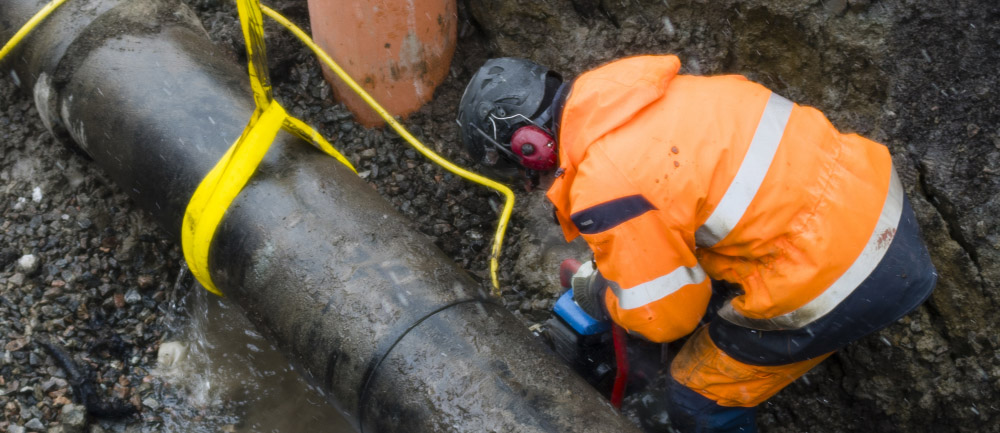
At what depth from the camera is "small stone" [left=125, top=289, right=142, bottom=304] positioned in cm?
322

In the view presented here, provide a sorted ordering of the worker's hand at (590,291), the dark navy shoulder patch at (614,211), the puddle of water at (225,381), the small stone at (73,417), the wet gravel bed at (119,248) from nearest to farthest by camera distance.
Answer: the dark navy shoulder patch at (614,211) < the worker's hand at (590,291) < the small stone at (73,417) < the wet gravel bed at (119,248) < the puddle of water at (225,381)

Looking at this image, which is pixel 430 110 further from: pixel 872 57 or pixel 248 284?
pixel 872 57

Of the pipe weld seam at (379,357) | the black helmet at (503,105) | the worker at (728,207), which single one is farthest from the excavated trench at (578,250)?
the black helmet at (503,105)

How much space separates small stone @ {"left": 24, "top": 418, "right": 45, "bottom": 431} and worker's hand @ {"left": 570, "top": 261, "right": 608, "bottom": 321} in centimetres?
201

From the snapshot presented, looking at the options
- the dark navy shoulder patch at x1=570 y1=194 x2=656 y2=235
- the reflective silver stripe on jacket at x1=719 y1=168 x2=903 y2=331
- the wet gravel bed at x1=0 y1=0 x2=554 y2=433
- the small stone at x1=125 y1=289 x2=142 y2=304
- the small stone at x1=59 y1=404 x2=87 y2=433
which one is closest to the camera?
the dark navy shoulder patch at x1=570 y1=194 x2=656 y2=235

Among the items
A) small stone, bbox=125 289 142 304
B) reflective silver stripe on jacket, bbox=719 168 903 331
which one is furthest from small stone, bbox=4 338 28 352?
reflective silver stripe on jacket, bbox=719 168 903 331

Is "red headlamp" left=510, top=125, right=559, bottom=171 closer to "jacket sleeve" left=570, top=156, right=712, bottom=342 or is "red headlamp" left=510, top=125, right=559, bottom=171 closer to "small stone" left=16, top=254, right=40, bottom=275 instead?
"jacket sleeve" left=570, top=156, right=712, bottom=342

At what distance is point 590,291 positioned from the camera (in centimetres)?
271

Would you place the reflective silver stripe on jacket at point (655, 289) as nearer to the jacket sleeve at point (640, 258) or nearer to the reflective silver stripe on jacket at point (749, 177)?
the jacket sleeve at point (640, 258)

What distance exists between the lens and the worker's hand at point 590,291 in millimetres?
2635

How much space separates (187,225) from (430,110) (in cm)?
151

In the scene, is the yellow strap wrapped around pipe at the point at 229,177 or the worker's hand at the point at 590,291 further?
the worker's hand at the point at 590,291

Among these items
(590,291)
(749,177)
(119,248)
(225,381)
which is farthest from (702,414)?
(119,248)

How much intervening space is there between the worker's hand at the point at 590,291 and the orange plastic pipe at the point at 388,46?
133 cm
